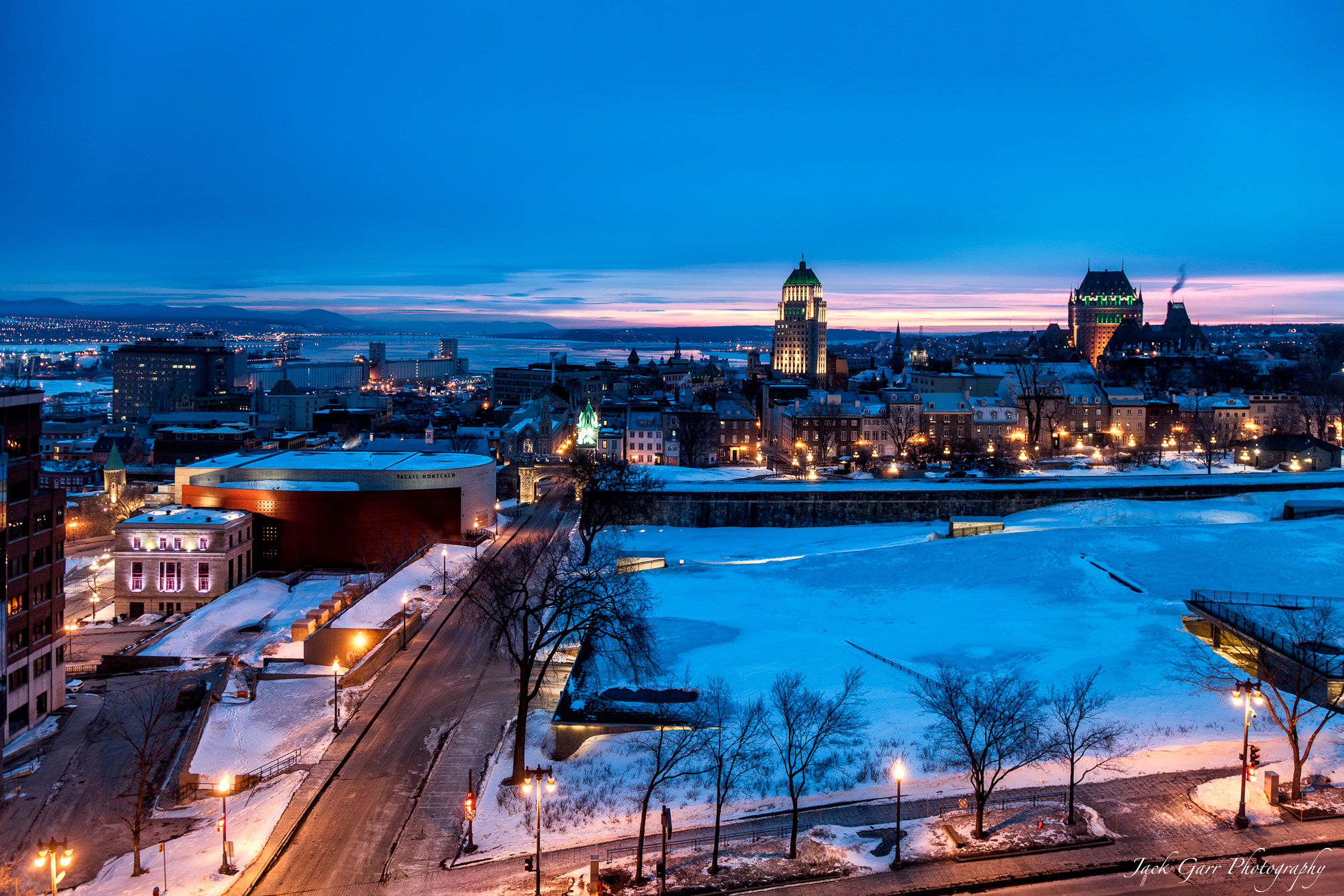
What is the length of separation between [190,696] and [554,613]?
14596 mm

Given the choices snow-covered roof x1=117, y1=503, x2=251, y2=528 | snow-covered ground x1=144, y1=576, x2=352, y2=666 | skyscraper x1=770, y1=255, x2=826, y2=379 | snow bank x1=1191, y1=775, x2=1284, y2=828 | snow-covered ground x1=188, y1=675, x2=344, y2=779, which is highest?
skyscraper x1=770, y1=255, x2=826, y2=379

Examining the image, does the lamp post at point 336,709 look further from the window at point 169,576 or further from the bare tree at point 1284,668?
the window at point 169,576

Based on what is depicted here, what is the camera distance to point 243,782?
1023 inches

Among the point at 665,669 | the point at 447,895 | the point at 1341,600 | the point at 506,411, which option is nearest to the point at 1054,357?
the point at 506,411

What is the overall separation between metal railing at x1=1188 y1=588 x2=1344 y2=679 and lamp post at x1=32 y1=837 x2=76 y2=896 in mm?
29086

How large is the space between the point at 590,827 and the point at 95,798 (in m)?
15.0

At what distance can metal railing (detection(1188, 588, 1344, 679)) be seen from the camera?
2591 cm

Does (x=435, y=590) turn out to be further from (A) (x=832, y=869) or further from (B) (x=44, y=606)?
(A) (x=832, y=869)

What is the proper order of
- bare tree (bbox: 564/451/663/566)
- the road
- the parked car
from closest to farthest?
the road, the parked car, bare tree (bbox: 564/451/663/566)

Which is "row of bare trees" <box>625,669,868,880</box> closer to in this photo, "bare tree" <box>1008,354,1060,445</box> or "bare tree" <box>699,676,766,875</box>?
"bare tree" <box>699,676,766,875</box>

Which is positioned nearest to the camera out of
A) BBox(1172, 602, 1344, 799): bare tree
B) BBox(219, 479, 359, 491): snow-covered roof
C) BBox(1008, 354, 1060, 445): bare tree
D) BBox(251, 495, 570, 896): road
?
BBox(251, 495, 570, 896): road

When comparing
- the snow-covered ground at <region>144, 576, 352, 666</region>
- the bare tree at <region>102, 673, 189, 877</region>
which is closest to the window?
the snow-covered ground at <region>144, 576, 352, 666</region>

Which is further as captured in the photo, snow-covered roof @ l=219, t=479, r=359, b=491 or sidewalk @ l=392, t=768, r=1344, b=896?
snow-covered roof @ l=219, t=479, r=359, b=491

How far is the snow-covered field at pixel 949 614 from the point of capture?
23.2m
